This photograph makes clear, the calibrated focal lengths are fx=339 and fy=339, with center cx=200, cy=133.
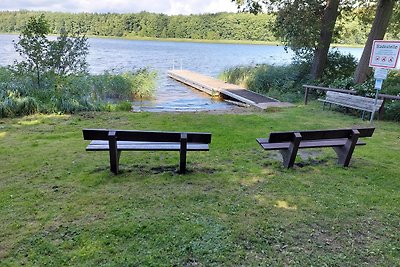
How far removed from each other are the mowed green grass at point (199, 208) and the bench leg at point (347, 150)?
15 centimetres

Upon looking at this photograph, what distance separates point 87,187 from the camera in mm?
3732

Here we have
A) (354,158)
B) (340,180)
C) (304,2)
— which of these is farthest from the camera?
(304,2)

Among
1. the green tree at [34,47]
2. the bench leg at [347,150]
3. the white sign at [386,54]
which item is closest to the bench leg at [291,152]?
the bench leg at [347,150]

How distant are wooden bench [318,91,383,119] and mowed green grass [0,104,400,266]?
263cm

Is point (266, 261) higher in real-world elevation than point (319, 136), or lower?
lower

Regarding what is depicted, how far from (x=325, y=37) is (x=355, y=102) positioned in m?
5.28

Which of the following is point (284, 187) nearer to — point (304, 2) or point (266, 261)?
point (266, 261)

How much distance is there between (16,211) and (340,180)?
3.58 meters

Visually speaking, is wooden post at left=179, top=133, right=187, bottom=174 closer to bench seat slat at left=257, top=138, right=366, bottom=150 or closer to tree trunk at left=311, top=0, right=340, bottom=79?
bench seat slat at left=257, top=138, right=366, bottom=150

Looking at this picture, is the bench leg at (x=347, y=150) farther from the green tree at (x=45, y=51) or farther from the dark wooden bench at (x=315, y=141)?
the green tree at (x=45, y=51)

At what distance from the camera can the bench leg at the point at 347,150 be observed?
4.37 m

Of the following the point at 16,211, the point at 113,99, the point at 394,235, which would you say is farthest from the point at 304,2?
the point at 16,211

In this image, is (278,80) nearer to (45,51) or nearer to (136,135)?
(45,51)

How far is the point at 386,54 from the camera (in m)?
6.94
